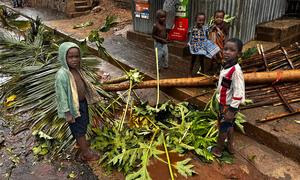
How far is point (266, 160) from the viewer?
3570 mm

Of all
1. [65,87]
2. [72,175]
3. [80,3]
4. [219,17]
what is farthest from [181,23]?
[80,3]

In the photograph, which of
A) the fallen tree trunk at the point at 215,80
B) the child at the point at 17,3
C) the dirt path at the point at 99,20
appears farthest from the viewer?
the child at the point at 17,3

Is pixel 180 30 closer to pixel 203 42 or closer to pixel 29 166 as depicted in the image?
pixel 203 42

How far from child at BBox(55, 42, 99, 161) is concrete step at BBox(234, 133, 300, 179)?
2.08m

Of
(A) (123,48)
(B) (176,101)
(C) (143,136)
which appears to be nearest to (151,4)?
(A) (123,48)

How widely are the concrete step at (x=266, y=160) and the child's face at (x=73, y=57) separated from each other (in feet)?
8.18

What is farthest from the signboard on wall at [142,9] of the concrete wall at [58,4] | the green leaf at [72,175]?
the concrete wall at [58,4]

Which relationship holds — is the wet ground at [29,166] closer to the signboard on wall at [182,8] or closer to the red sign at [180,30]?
the red sign at [180,30]

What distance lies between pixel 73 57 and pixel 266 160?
2.84m

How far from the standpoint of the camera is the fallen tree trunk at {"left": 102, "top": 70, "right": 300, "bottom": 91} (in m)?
4.44

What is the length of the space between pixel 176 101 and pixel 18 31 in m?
5.77

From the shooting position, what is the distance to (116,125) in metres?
4.12

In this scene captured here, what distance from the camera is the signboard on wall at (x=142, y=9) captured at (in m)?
7.57

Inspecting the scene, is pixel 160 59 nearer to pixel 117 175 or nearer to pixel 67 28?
pixel 117 175
